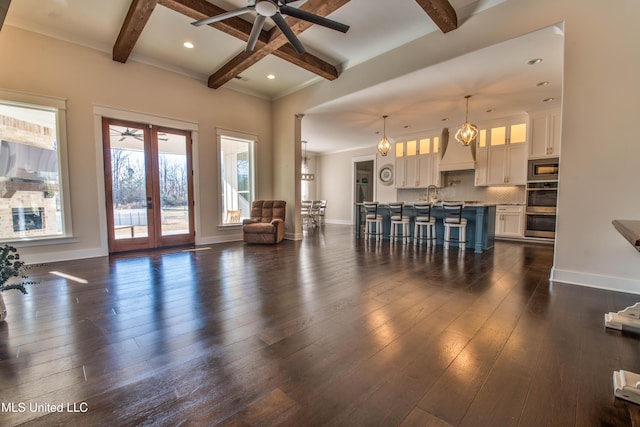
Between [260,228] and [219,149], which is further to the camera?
[219,149]

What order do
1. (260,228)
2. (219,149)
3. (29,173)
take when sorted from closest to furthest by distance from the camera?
(29,173) → (260,228) → (219,149)

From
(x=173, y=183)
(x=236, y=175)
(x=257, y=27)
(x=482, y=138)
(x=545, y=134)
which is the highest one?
(x=257, y=27)

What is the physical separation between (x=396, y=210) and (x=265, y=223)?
10.00ft

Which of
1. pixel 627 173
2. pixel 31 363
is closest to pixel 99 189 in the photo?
pixel 31 363

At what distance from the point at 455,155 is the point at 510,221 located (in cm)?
213

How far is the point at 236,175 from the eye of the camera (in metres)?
6.38

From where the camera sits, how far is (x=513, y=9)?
322 centimetres

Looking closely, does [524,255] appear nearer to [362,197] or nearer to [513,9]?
[513,9]

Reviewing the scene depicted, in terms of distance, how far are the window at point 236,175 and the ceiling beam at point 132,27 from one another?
2.03 m

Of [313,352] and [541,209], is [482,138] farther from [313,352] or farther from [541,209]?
[313,352]

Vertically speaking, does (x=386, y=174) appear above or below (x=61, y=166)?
above

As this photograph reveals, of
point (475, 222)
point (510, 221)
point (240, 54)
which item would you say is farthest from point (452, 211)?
point (240, 54)

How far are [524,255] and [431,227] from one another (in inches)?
64.4

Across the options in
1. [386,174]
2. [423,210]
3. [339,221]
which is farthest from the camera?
[339,221]
